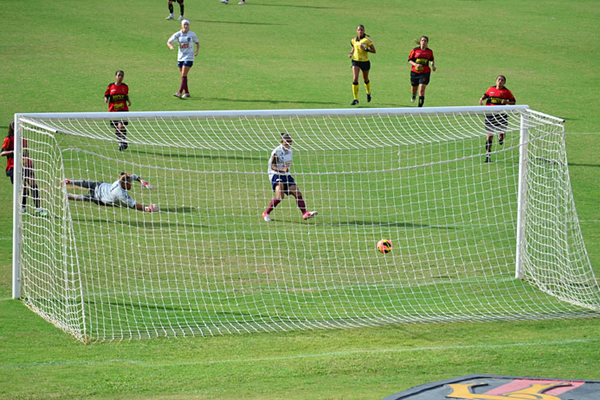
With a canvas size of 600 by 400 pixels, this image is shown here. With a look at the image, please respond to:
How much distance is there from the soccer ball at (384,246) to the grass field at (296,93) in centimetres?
277

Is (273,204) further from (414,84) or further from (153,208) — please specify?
(414,84)

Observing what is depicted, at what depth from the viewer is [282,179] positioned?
13.8m

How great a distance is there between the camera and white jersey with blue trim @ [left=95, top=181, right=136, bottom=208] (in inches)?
547

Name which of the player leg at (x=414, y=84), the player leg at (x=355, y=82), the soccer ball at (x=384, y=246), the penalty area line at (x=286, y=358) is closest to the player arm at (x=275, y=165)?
the soccer ball at (x=384, y=246)

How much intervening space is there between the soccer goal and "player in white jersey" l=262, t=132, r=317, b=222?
23 cm

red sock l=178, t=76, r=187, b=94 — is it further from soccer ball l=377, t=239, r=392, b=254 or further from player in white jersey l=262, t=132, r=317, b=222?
soccer ball l=377, t=239, r=392, b=254

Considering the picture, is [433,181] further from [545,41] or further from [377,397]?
[545,41]

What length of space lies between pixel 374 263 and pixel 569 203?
111 inches

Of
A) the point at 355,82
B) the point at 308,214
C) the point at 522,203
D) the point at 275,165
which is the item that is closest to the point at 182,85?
the point at 355,82

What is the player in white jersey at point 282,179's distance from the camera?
1307 cm

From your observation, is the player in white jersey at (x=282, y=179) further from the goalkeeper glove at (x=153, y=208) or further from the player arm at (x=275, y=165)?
the goalkeeper glove at (x=153, y=208)

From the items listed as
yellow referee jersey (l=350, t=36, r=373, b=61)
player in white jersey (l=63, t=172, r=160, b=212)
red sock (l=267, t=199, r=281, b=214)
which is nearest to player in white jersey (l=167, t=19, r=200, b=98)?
yellow referee jersey (l=350, t=36, r=373, b=61)

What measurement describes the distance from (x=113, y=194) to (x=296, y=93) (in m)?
9.94

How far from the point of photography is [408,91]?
23.8 meters
